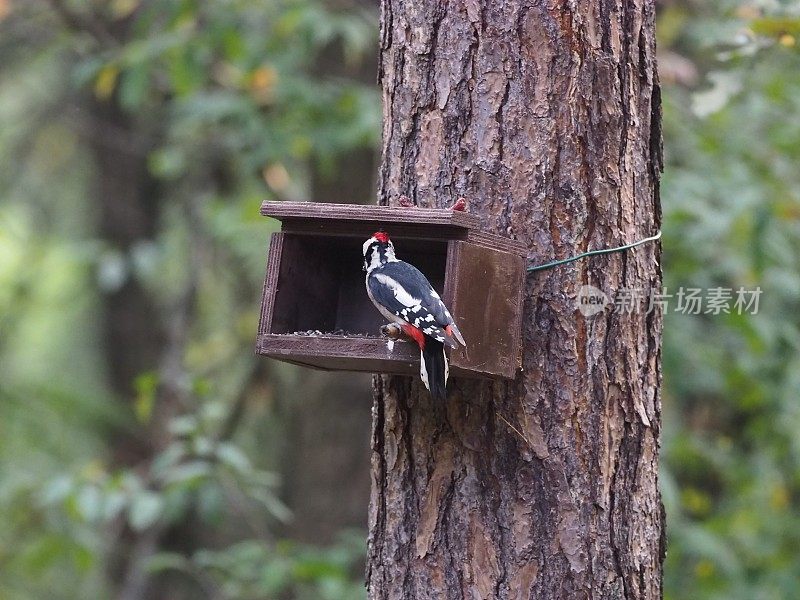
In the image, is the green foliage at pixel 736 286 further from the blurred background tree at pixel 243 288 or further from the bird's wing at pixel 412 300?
the bird's wing at pixel 412 300

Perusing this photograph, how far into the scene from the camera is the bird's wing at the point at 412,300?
205 cm

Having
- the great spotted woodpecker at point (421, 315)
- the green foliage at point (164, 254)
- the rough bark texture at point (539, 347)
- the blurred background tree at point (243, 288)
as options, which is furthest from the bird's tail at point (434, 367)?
the green foliage at point (164, 254)

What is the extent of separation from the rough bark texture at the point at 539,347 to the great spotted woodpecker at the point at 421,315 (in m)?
0.25

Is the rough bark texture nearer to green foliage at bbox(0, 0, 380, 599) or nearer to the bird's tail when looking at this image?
the bird's tail

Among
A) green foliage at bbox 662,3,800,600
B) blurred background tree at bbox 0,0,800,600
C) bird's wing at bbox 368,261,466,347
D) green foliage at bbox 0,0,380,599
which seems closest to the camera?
bird's wing at bbox 368,261,466,347

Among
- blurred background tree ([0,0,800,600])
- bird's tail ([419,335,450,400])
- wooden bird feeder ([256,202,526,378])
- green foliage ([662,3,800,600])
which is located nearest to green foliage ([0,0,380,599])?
blurred background tree ([0,0,800,600])

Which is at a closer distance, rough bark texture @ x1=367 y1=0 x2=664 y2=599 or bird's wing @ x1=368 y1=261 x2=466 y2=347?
bird's wing @ x1=368 y1=261 x2=466 y2=347

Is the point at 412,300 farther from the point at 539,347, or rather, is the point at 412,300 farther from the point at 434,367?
the point at 539,347

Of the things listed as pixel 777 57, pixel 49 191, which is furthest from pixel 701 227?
pixel 49 191

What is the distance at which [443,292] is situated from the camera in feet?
7.45

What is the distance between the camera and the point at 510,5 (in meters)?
2.33

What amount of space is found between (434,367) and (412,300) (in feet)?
0.49

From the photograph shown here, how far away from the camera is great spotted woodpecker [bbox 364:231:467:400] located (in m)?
2.06

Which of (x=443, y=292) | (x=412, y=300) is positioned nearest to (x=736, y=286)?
(x=443, y=292)
